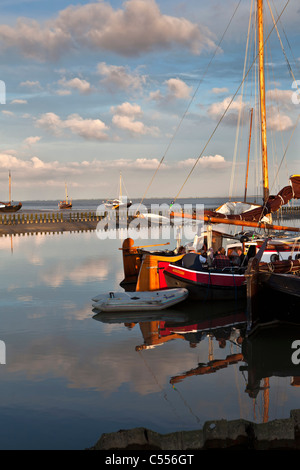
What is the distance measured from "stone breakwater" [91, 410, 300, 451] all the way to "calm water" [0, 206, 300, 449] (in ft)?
5.30

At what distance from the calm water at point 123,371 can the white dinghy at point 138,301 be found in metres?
0.57

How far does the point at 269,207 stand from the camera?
1169 inches

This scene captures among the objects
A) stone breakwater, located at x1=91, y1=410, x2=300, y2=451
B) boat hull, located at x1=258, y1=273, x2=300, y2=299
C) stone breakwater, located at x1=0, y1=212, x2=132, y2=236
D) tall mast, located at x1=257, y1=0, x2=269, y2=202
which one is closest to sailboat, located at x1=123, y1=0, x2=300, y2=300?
tall mast, located at x1=257, y1=0, x2=269, y2=202

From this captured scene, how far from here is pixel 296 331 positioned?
772 inches

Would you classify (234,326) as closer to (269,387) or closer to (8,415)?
(269,387)

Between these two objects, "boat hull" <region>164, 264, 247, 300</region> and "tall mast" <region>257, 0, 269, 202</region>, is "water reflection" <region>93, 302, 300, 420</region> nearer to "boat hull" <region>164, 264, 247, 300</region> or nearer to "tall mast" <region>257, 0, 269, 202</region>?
"boat hull" <region>164, 264, 247, 300</region>

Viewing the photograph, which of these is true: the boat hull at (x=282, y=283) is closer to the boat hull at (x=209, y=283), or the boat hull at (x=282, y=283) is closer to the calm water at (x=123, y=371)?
the calm water at (x=123, y=371)

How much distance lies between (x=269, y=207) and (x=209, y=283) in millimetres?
→ 7904

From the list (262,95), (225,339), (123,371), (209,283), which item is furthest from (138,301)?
(262,95)

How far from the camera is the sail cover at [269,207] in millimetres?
28859

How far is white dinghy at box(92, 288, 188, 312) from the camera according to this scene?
22894 mm

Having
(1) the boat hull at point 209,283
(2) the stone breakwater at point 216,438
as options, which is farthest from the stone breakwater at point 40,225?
(2) the stone breakwater at point 216,438

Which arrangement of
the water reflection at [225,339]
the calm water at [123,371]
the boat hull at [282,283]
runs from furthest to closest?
the boat hull at [282,283], the water reflection at [225,339], the calm water at [123,371]
